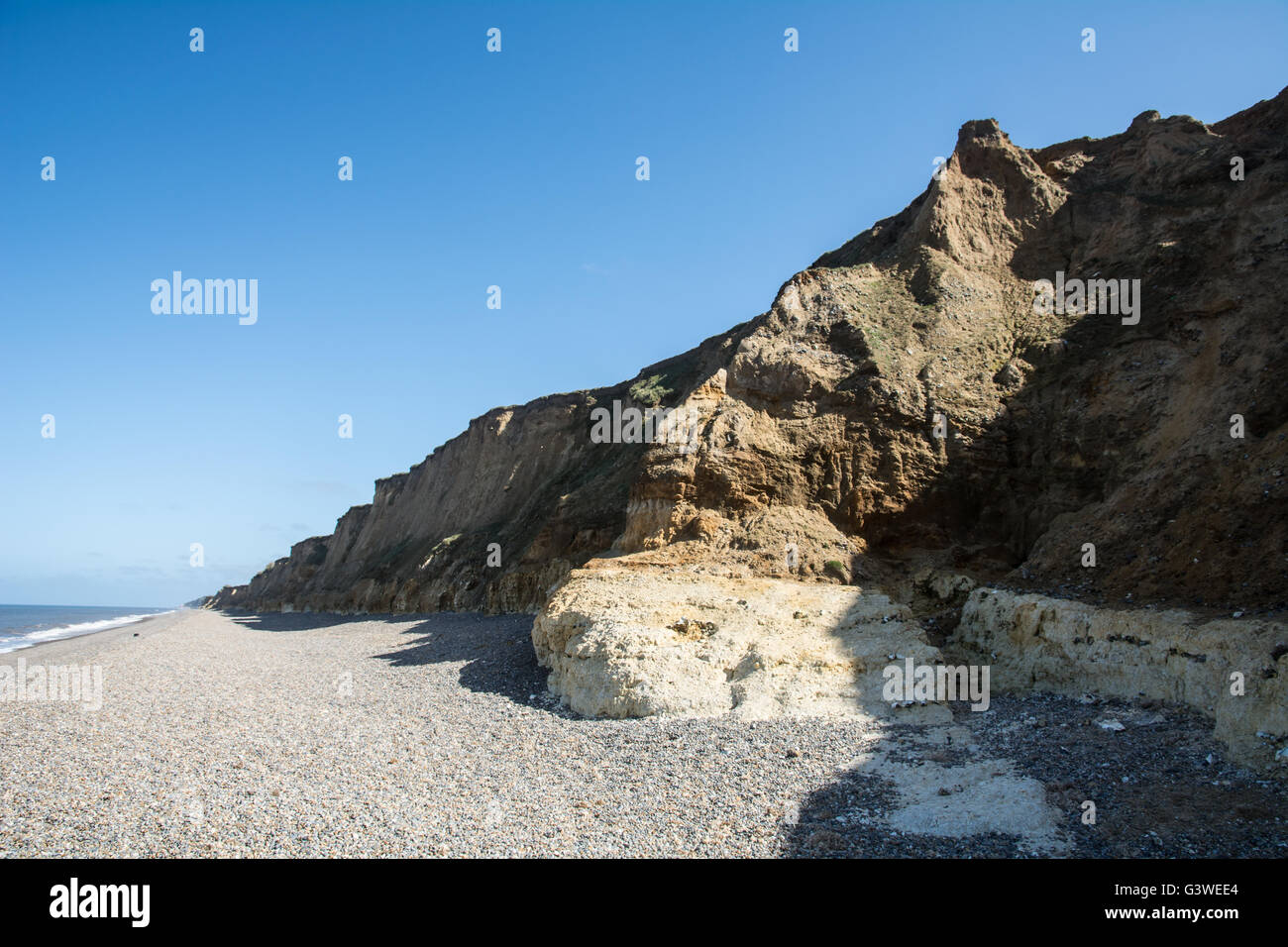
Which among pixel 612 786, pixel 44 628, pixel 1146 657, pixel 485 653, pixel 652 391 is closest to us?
pixel 612 786

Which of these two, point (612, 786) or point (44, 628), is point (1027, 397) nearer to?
point (612, 786)

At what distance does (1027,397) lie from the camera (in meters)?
17.2

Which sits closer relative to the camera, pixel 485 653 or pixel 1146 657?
pixel 1146 657

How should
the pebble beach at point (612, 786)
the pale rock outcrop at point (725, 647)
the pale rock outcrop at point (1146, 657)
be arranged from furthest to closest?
the pale rock outcrop at point (725, 647) → the pale rock outcrop at point (1146, 657) → the pebble beach at point (612, 786)

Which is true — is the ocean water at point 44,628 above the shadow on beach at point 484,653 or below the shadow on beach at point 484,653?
below

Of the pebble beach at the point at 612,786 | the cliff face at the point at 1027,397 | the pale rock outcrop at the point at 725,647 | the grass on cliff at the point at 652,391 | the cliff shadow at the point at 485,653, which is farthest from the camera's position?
the grass on cliff at the point at 652,391

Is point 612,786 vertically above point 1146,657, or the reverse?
point 1146,657

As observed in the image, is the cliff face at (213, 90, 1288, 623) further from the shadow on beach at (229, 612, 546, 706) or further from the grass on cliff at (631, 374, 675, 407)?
the grass on cliff at (631, 374, 675, 407)

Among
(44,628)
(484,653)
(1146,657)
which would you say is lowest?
(44,628)

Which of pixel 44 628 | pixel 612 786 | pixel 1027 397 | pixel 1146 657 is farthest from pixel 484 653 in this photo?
pixel 44 628

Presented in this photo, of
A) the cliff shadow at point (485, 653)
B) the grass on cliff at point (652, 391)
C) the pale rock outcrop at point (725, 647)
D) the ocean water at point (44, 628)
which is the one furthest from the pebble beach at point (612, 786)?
the ocean water at point (44, 628)

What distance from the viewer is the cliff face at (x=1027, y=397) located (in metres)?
12.6

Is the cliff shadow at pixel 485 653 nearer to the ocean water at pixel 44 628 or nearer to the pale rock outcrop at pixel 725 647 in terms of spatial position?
the pale rock outcrop at pixel 725 647
